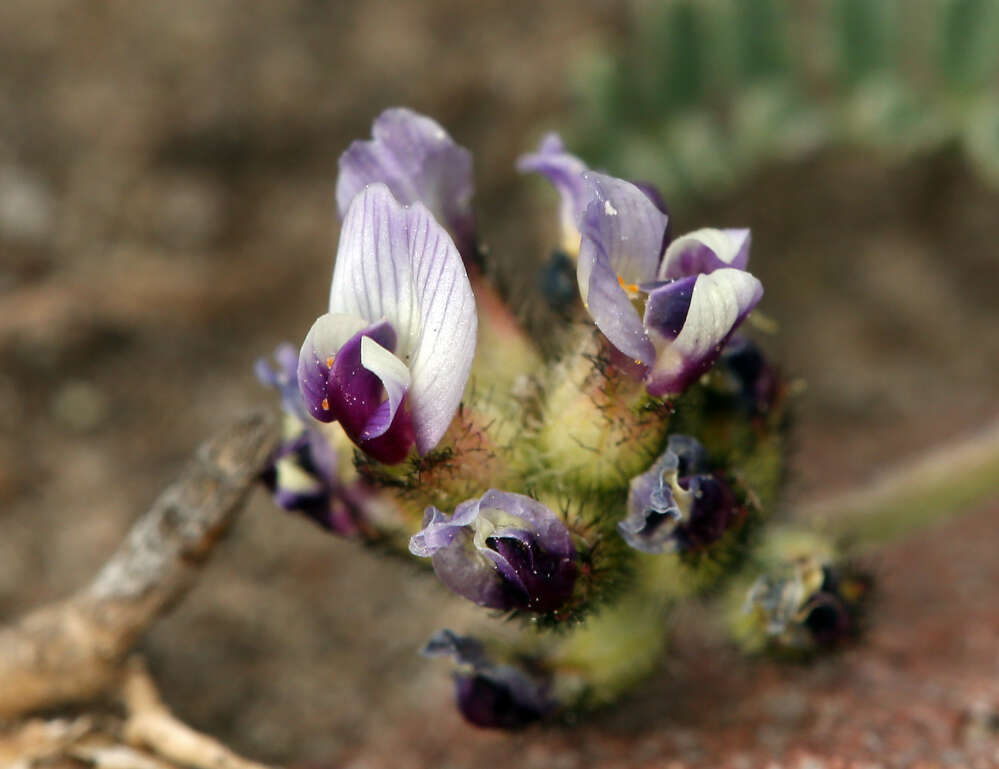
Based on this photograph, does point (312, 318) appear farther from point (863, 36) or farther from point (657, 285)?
point (657, 285)

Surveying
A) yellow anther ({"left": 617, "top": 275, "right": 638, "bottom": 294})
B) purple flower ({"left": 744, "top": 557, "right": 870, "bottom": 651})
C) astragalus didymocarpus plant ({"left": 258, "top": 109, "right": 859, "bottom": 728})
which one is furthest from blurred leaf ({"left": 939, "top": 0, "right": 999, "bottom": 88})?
yellow anther ({"left": 617, "top": 275, "right": 638, "bottom": 294})

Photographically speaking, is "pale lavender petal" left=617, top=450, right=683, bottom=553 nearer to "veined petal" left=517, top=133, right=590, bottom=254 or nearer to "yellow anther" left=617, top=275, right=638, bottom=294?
"yellow anther" left=617, top=275, right=638, bottom=294

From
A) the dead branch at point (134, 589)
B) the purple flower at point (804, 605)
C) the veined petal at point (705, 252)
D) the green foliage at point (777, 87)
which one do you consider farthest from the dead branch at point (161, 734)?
the green foliage at point (777, 87)

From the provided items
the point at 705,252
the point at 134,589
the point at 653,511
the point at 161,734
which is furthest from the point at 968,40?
the point at 161,734

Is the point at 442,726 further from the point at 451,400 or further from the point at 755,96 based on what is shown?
the point at 755,96

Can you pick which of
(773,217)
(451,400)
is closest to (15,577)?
(451,400)

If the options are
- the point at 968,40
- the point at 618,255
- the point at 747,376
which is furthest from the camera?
the point at 968,40
